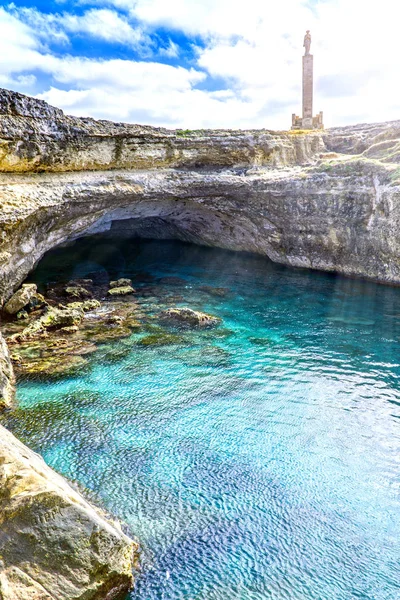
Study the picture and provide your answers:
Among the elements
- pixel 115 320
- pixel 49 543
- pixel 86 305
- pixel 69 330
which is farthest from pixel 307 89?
pixel 49 543

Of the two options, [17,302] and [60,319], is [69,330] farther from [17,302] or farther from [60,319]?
[17,302]

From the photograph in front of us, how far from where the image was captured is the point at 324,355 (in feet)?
60.2

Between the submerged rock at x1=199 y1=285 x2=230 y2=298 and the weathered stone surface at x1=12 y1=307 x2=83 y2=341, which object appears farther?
the submerged rock at x1=199 y1=285 x2=230 y2=298

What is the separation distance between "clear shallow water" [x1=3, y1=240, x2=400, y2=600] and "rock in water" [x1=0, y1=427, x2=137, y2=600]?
108cm

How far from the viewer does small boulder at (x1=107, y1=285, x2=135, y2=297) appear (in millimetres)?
26750

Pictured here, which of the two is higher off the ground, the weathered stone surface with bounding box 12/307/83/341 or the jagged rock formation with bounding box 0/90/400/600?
the jagged rock formation with bounding box 0/90/400/600

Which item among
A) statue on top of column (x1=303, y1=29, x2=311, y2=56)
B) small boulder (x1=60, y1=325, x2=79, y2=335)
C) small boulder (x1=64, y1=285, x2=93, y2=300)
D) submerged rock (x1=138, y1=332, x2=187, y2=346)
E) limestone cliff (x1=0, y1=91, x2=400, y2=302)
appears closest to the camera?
submerged rock (x1=138, y1=332, x2=187, y2=346)

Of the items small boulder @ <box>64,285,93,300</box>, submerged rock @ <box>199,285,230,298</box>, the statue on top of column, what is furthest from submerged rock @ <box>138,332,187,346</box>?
the statue on top of column

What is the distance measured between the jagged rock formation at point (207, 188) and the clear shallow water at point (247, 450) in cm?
382

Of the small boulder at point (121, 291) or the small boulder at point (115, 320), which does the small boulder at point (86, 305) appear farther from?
the small boulder at point (115, 320)

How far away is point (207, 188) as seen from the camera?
30.1 m

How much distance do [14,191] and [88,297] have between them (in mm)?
7989

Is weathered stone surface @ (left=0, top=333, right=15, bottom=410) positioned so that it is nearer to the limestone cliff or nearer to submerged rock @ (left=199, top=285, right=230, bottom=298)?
the limestone cliff

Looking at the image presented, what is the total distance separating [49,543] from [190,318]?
50.9 feet
